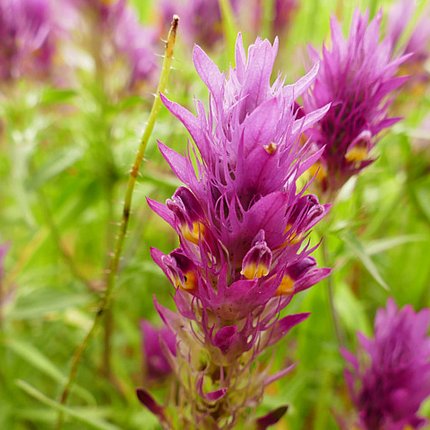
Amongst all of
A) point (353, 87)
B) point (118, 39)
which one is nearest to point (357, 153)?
point (353, 87)

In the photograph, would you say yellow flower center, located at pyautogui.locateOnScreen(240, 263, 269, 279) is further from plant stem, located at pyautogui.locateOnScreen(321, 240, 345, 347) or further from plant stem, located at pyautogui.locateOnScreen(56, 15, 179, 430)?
plant stem, located at pyautogui.locateOnScreen(321, 240, 345, 347)

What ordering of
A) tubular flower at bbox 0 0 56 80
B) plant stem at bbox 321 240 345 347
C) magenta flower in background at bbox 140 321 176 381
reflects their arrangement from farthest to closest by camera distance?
tubular flower at bbox 0 0 56 80 < magenta flower in background at bbox 140 321 176 381 < plant stem at bbox 321 240 345 347

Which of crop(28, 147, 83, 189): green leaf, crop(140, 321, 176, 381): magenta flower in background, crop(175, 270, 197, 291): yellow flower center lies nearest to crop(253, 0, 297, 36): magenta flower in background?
crop(28, 147, 83, 189): green leaf

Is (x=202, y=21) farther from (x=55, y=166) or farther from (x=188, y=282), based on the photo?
(x=188, y=282)

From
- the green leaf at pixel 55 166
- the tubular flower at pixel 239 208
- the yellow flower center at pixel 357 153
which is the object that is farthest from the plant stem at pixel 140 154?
the green leaf at pixel 55 166

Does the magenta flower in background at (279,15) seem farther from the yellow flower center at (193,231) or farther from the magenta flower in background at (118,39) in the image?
the yellow flower center at (193,231)

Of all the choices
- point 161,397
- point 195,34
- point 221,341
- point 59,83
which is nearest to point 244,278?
point 221,341
